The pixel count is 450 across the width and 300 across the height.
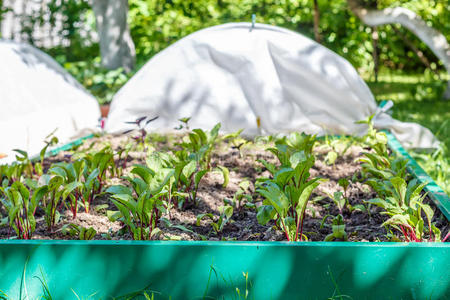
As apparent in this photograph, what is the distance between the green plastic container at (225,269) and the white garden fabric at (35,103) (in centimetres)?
189

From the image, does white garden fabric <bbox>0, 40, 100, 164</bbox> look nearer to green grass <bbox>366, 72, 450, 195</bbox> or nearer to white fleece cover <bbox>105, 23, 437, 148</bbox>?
white fleece cover <bbox>105, 23, 437, 148</bbox>

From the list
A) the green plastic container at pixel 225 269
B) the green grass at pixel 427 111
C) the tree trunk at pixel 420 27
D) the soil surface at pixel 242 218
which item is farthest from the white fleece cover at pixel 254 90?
the green plastic container at pixel 225 269

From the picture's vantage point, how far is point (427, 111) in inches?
235

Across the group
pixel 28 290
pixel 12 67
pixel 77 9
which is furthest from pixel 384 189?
pixel 77 9

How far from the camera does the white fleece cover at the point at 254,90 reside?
397cm

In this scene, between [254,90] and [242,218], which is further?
[254,90]

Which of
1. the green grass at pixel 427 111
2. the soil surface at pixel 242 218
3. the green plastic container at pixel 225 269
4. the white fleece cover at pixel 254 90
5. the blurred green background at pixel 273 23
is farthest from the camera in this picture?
the blurred green background at pixel 273 23

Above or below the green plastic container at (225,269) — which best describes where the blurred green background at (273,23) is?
below

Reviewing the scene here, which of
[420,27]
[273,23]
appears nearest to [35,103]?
[420,27]

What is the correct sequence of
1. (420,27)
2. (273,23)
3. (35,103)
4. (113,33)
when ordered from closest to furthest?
(35,103) < (420,27) < (113,33) < (273,23)

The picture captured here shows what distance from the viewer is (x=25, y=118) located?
370 centimetres

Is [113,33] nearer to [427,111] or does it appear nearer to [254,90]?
[254,90]

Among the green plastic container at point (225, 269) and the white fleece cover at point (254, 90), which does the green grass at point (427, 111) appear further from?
the green plastic container at point (225, 269)

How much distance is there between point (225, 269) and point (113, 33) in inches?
219
